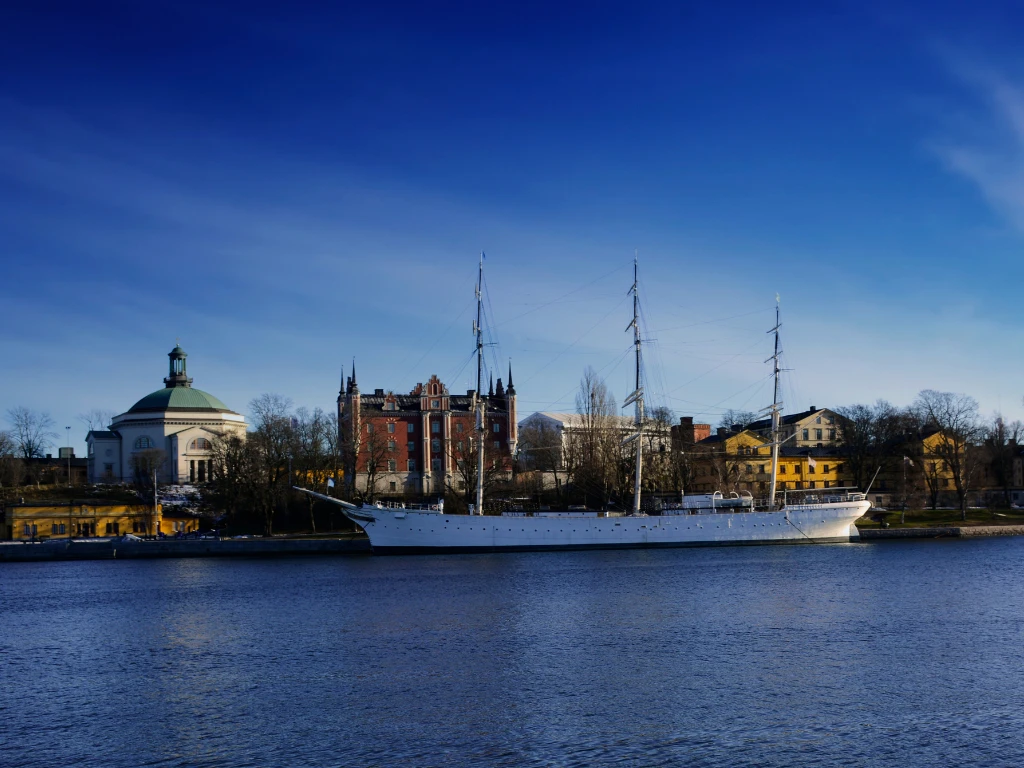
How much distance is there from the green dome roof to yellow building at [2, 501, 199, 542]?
29686 mm

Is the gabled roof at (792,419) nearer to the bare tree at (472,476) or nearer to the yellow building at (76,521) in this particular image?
the bare tree at (472,476)

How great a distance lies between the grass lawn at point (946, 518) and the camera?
261 feet

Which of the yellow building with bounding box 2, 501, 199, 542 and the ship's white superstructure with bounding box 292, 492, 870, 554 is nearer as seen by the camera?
the ship's white superstructure with bounding box 292, 492, 870, 554

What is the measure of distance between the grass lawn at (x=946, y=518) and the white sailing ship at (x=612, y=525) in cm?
617

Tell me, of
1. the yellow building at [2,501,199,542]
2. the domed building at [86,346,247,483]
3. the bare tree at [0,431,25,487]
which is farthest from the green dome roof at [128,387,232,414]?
the yellow building at [2,501,199,542]

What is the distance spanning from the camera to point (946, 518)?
82.2m

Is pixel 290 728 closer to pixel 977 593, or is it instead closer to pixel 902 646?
pixel 902 646

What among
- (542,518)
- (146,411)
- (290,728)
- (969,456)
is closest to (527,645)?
(290,728)

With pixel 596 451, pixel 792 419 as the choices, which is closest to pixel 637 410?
pixel 596 451

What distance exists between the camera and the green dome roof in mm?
113113

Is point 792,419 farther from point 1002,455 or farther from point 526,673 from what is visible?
point 526,673

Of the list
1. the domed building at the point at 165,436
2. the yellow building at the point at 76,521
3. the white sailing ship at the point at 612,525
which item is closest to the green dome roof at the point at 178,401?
the domed building at the point at 165,436

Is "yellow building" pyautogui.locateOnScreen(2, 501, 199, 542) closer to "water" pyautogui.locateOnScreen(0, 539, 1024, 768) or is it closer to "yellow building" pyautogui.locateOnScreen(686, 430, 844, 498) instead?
"water" pyautogui.locateOnScreen(0, 539, 1024, 768)

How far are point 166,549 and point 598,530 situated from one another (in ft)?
101
